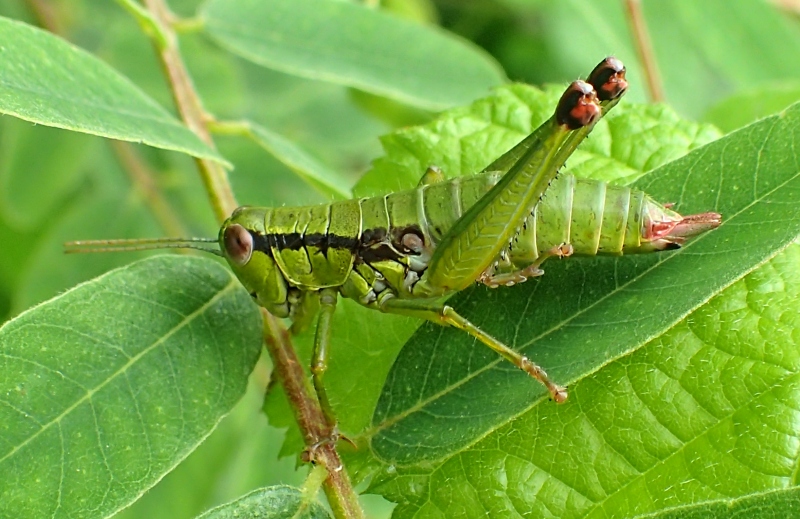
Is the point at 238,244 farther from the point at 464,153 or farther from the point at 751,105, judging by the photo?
the point at 751,105

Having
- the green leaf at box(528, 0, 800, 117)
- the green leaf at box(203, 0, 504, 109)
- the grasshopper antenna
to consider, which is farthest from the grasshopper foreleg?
the green leaf at box(528, 0, 800, 117)


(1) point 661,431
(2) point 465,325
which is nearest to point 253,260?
(2) point 465,325

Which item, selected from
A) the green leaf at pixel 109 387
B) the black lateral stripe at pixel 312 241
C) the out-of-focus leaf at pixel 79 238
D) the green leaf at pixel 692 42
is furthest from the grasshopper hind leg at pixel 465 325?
the green leaf at pixel 692 42

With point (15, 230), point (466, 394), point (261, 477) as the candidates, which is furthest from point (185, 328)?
point (15, 230)

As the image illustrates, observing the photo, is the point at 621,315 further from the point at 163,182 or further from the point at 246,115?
the point at 246,115

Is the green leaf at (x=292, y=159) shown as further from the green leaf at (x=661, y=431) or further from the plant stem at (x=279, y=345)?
the green leaf at (x=661, y=431)

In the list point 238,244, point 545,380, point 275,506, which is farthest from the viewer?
point 238,244

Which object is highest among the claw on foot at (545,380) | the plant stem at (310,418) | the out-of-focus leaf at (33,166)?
the out-of-focus leaf at (33,166)
